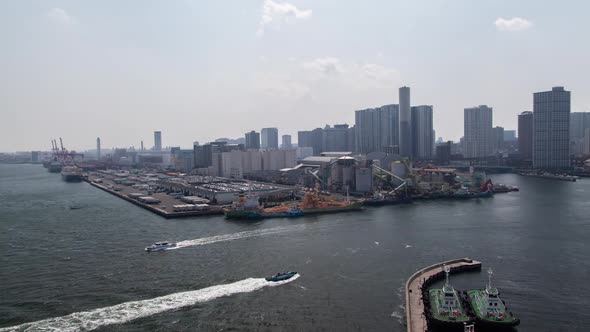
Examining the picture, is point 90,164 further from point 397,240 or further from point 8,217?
point 397,240

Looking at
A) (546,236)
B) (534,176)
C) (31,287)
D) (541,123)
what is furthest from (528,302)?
(541,123)

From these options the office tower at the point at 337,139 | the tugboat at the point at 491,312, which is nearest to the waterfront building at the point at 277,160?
the office tower at the point at 337,139

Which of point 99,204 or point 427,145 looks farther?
point 427,145

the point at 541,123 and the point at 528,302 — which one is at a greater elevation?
the point at 541,123

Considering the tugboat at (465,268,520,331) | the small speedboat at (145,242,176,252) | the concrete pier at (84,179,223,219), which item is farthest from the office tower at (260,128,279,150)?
the tugboat at (465,268,520,331)

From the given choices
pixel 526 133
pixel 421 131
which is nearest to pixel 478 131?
pixel 526 133

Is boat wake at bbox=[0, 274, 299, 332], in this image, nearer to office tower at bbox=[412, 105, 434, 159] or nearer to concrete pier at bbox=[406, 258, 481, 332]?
concrete pier at bbox=[406, 258, 481, 332]

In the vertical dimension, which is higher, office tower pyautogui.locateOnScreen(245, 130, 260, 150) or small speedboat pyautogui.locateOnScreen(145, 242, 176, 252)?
office tower pyautogui.locateOnScreen(245, 130, 260, 150)
